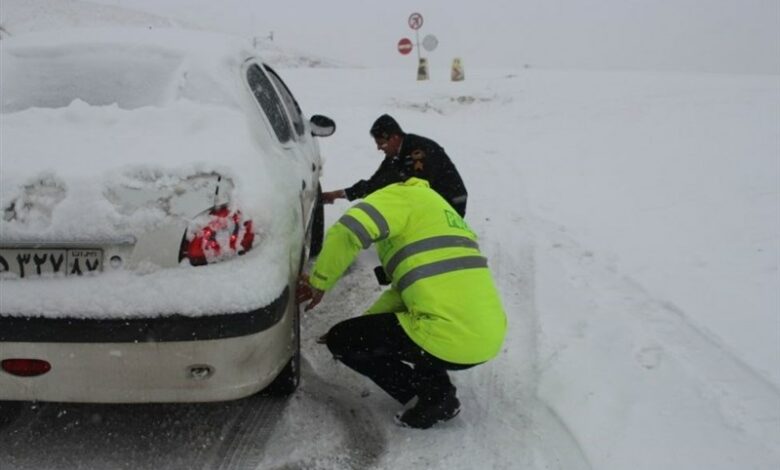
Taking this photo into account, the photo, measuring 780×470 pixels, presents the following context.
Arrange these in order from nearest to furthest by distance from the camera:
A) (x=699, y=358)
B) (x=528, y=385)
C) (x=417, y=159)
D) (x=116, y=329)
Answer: (x=116, y=329)
(x=528, y=385)
(x=699, y=358)
(x=417, y=159)

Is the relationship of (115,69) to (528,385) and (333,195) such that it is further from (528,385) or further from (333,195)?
(528,385)

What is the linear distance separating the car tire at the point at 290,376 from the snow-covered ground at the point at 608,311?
11 centimetres

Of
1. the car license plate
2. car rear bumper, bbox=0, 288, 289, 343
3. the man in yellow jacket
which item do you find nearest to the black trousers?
the man in yellow jacket

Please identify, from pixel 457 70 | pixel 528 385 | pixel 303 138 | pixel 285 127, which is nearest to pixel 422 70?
pixel 457 70

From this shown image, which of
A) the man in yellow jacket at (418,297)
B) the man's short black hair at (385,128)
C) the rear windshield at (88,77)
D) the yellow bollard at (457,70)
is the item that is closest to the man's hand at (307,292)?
the man in yellow jacket at (418,297)

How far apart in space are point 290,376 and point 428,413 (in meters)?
0.66

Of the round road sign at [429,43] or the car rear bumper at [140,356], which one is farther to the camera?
the round road sign at [429,43]

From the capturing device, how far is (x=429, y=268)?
3.02 m

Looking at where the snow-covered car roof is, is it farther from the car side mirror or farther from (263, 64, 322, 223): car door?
the car side mirror

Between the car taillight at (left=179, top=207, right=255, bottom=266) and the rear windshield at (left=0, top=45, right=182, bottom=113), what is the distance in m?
0.90

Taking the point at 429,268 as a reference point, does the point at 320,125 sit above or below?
above

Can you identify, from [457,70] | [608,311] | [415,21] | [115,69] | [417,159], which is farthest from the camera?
[415,21]

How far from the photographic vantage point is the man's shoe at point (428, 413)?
3186 millimetres

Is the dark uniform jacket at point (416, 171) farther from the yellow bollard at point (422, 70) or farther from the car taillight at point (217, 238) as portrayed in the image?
the yellow bollard at point (422, 70)
